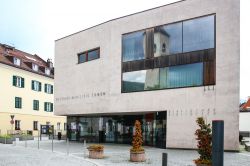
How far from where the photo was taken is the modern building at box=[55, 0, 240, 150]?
24906 millimetres

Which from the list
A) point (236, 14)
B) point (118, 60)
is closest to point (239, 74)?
point (236, 14)

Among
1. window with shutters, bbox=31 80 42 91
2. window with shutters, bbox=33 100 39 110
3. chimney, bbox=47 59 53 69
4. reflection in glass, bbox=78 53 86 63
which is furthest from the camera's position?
chimney, bbox=47 59 53 69

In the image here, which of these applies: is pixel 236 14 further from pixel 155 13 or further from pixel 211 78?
pixel 155 13

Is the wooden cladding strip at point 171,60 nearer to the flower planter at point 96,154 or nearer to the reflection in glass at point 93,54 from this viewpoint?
the reflection in glass at point 93,54

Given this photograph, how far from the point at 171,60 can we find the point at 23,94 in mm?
31558

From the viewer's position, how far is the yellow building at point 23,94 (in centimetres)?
4859

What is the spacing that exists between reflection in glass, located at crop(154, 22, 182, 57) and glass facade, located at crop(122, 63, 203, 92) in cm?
137

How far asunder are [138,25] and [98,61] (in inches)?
220

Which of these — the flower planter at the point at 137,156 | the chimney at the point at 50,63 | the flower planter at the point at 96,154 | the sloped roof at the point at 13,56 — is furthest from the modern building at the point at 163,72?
the chimney at the point at 50,63

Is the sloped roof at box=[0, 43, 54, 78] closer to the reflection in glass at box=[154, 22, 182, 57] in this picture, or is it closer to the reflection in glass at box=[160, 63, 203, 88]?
the reflection in glass at box=[154, 22, 182, 57]

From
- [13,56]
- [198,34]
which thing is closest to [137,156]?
[198,34]

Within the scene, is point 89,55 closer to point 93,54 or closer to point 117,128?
point 93,54

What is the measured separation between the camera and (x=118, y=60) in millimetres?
31156

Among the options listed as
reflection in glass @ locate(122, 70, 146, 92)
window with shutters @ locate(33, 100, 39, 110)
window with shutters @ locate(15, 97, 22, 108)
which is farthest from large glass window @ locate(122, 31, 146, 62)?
window with shutters @ locate(33, 100, 39, 110)
